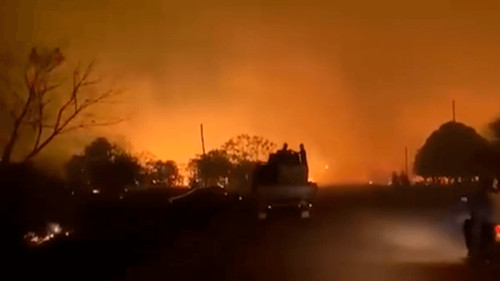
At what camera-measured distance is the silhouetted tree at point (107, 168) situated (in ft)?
298

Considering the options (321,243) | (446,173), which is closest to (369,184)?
(446,173)

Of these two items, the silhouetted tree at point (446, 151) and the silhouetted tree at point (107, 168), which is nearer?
the silhouetted tree at point (107, 168)

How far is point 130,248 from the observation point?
99.3 ft

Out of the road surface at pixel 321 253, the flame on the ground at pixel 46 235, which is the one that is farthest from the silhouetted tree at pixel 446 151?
the flame on the ground at pixel 46 235

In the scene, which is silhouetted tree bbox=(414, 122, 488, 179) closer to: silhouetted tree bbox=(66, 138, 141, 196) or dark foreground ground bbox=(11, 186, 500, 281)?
silhouetted tree bbox=(66, 138, 141, 196)

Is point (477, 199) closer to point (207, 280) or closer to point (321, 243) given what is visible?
point (207, 280)

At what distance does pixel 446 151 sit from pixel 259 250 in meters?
106

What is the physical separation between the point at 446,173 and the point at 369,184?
54.0ft

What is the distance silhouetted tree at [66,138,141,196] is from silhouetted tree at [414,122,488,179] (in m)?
41.5

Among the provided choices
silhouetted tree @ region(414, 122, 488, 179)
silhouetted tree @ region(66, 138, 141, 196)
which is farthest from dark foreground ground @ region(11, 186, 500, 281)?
silhouetted tree @ region(414, 122, 488, 179)

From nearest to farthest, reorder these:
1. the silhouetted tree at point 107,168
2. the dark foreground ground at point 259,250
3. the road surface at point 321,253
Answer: the road surface at point 321,253 < the dark foreground ground at point 259,250 < the silhouetted tree at point 107,168

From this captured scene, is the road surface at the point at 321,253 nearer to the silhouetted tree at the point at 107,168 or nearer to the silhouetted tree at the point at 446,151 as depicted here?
the silhouetted tree at the point at 107,168

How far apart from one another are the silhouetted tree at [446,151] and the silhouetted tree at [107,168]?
41.5 meters

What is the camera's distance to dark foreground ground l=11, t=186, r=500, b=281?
71.2ft
